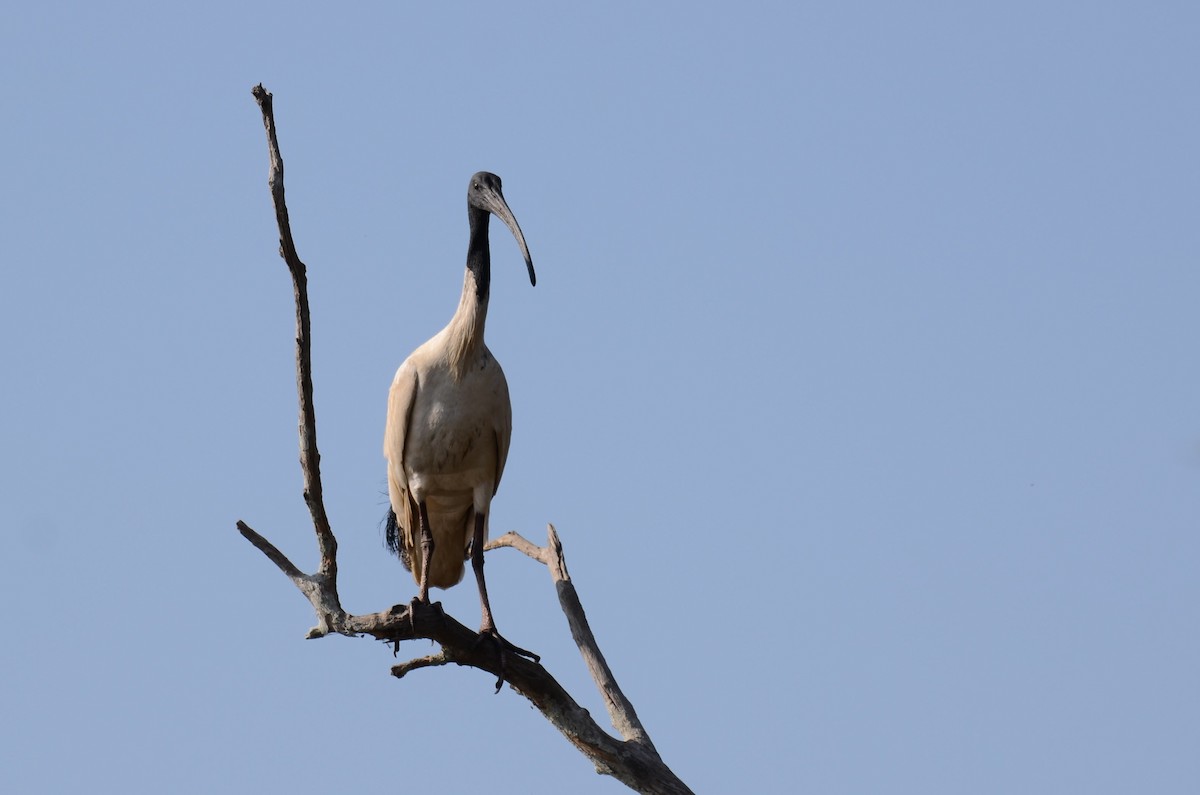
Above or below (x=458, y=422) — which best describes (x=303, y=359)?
below

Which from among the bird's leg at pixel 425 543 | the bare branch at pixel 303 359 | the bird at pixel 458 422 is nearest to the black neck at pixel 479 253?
the bird at pixel 458 422

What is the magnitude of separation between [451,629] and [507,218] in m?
2.44

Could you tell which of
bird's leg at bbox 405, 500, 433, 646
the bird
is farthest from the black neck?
bird's leg at bbox 405, 500, 433, 646

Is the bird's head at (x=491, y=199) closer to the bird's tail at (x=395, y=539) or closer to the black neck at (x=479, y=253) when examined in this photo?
the black neck at (x=479, y=253)

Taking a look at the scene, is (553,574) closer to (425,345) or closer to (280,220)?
(425,345)

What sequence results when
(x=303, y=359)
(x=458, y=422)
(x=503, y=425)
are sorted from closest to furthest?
(x=303, y=359) < (x=458, y=422) < (x=503, y=425)

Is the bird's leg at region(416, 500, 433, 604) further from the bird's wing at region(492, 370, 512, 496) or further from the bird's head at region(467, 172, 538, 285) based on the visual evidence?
the bird's head at region(467, 172, 538, 285)

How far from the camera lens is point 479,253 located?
32.7ft

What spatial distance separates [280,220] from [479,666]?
270 centimetres

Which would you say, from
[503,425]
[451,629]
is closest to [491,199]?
A: [503,425]

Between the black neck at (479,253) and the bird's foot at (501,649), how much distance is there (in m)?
1.89

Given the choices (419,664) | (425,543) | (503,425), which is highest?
(503,425)

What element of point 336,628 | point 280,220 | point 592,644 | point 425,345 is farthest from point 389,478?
point 280,220

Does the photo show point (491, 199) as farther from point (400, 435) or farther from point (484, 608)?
point (484, 608)
